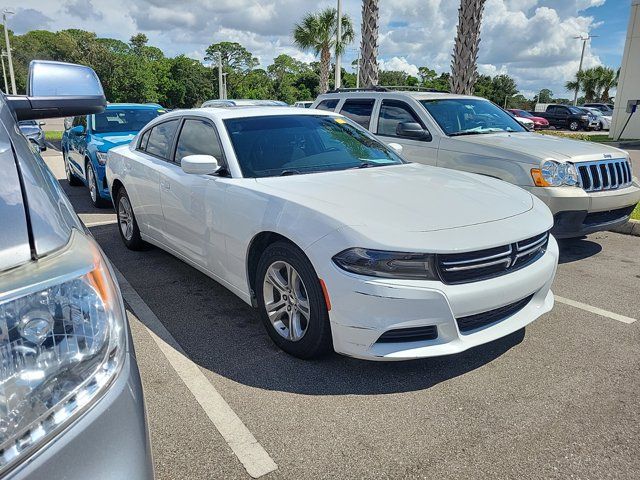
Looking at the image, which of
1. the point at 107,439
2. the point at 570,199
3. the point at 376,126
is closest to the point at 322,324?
the point at 107,439

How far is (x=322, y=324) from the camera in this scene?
2881 mm

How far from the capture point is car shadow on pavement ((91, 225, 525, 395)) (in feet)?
9.66

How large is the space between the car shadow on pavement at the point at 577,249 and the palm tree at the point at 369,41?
936 cm

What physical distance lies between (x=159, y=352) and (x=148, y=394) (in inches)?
20.5

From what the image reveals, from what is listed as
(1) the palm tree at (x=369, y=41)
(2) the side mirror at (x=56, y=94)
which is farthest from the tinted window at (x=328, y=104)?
(1) the palm tree at (x=369, y=41)

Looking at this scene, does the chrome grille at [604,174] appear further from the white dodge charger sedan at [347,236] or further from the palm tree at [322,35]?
the palm tree at [322,35]

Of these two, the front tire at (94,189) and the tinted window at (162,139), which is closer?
the tinted window at (162,139)

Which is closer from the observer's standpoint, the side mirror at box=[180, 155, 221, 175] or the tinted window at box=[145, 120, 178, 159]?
the side mirror at box=[180, 155, 221, 175]

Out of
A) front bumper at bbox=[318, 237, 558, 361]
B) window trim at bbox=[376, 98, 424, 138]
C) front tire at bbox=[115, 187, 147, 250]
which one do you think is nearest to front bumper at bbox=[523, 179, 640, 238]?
window trim at bbox=[376, 98, 424, 138]

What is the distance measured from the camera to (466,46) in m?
12.3

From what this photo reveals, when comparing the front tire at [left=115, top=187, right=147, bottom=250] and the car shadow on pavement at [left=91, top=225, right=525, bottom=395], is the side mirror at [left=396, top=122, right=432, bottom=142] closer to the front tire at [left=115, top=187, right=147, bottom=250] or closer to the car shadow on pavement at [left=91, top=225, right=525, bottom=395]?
the car shadow on pavement at [left=91, top=225, right=525, bottom=395]

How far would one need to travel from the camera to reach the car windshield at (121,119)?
28.2ft

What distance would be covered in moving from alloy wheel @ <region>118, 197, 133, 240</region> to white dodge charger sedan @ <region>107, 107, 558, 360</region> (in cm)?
107

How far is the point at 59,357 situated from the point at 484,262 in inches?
89.0
